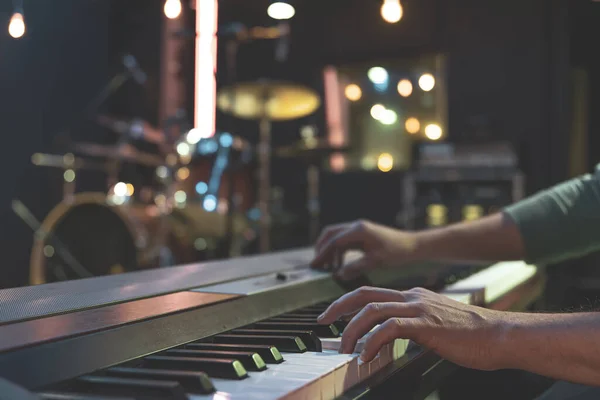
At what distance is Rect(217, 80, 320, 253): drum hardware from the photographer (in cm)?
446

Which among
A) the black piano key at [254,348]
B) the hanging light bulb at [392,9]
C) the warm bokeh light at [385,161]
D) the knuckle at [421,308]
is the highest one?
the hanging light bulb at [392,9]

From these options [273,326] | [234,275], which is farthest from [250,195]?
[273,326]

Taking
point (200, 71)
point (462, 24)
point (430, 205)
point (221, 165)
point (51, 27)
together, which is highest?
point (462, 24)

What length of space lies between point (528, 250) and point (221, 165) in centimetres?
364

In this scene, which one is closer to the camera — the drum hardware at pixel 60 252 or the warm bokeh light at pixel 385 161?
the drum hardware at pixel 60 252

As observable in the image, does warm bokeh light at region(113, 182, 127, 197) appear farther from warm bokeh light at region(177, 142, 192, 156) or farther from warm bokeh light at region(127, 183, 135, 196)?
warm bokeh light at region(177, 142, 192, 156)

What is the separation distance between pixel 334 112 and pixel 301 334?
6754 mm

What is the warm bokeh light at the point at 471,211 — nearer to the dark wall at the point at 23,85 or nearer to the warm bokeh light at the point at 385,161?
the warm bokeh light at the point at 385,161

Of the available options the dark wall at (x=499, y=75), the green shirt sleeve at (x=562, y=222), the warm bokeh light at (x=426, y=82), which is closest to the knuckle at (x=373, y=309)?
the green shirt sleeve at (x=562, y=222)

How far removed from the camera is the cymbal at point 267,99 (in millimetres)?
4438

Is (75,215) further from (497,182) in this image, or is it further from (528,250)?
(497,182)

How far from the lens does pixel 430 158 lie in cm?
543

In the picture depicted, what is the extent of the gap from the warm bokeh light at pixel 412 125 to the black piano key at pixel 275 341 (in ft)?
22.5

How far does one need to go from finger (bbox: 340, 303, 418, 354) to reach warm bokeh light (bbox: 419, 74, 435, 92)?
6472 mm
